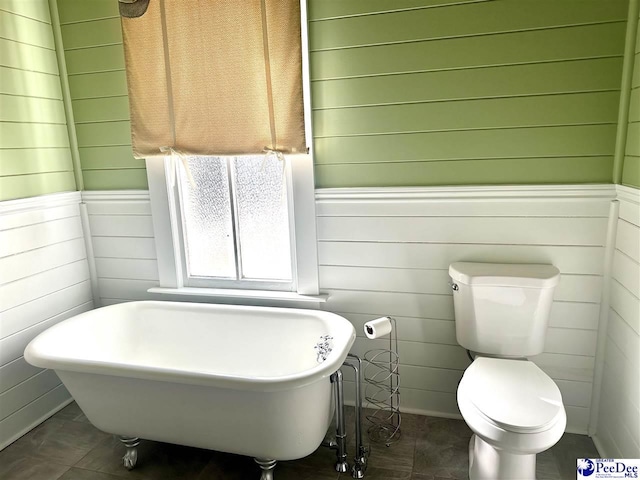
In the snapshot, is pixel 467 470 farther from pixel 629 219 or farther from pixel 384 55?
pixel 384 55

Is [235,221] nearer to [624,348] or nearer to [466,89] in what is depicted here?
[466,89]

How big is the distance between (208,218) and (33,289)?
97 cm

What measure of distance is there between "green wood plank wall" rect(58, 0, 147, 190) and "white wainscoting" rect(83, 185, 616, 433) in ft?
0.81

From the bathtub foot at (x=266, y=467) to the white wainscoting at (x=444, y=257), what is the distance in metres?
0.73

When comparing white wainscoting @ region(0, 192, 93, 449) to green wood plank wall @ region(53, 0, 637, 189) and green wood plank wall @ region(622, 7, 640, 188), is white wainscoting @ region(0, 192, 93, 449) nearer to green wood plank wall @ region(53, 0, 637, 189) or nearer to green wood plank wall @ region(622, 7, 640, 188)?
green wood plank wall @ region(53, 0, 637, 189)

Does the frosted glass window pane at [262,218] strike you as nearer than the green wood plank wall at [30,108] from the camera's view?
No

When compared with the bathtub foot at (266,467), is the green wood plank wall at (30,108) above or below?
above

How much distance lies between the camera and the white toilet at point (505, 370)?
1.57 meters

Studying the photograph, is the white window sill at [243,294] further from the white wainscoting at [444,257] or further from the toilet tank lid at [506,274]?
the toilet tank lid at [506,274]

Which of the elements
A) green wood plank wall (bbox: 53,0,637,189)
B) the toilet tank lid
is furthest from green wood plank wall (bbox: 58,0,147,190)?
the toilet tank lid

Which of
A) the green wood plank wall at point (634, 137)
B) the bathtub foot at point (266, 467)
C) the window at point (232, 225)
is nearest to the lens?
the green wood plank wall at point (634, 137)

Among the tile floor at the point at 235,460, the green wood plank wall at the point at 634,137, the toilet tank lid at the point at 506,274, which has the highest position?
the green wood plank wall at the point at 634,137

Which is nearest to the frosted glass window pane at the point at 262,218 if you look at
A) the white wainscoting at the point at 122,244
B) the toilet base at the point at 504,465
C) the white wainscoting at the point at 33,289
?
the white wainscoting at the point at 122,244

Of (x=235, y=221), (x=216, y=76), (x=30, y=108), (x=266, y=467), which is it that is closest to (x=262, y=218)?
(x=235, y=221)
